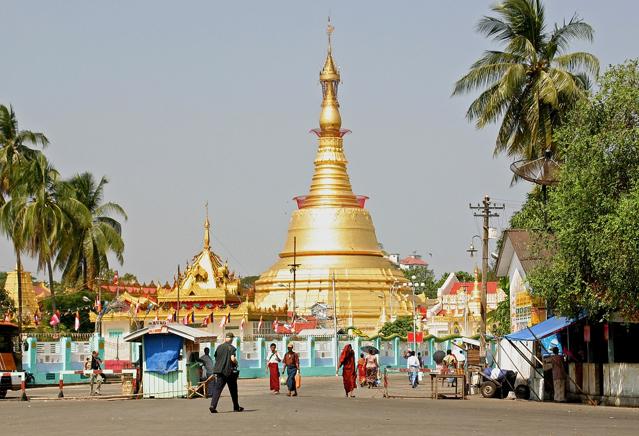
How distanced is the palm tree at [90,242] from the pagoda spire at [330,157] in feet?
89.4

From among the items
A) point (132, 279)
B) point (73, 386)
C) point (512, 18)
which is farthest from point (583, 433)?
point (132, 279)

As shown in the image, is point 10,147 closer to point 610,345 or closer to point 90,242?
point 90,242

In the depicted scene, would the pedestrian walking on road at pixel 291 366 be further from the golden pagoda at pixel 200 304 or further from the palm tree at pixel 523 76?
the golden pagoda at pixel 200 304

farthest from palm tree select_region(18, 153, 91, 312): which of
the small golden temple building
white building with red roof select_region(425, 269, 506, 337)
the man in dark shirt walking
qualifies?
the man in dark shirt walking

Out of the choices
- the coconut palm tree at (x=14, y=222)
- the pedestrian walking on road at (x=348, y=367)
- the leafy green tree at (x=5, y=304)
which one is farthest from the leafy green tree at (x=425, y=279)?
the pedestrian walking on road at (x=348, y=367)

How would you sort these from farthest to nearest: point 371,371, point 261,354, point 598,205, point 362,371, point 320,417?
point 261,354, point 362,371, point 371,371, point 598,205, point 320,417

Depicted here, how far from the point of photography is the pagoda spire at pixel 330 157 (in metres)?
91.8

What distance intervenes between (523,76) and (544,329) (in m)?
11.4

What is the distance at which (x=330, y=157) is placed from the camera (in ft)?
302

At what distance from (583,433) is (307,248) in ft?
235

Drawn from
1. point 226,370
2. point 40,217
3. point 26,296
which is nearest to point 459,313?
point 26,296

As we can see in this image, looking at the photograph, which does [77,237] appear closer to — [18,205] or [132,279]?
[18,205]

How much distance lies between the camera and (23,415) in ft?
83.8

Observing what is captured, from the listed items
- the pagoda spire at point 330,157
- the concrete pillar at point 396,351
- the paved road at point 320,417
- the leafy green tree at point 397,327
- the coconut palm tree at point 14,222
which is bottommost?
the paved road at point 320,417
